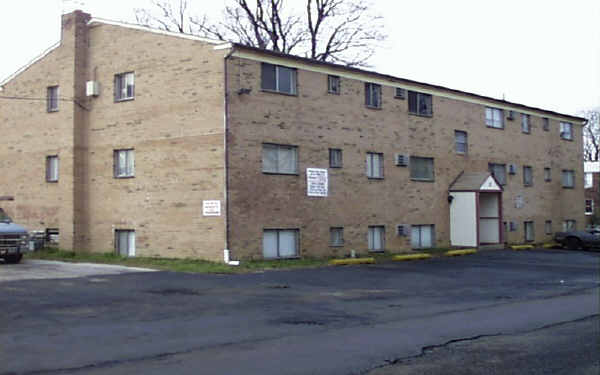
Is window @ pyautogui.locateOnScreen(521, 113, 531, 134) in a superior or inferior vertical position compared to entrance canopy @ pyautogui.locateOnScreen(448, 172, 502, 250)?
superior

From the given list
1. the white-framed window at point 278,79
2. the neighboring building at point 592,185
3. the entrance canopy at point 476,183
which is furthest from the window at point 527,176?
the neighboring building at point 592,185

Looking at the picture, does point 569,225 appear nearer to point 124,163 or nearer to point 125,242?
point 125,242

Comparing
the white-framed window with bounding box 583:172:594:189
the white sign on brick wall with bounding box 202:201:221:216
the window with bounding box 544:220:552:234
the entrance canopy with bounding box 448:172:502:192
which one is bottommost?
the window with bounding box 544:220:552:234

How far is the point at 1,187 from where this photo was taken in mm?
31000

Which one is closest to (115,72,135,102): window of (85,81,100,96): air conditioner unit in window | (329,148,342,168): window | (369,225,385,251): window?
(85,81,100,96): air conditioner unit in window

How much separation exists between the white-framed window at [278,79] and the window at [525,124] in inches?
693

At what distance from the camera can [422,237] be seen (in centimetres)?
3139

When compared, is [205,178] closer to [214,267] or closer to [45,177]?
[214,267]

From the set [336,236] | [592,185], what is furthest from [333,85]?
[592,185]

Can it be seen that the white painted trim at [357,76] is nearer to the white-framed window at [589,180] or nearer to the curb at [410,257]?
the curb at [410,257]

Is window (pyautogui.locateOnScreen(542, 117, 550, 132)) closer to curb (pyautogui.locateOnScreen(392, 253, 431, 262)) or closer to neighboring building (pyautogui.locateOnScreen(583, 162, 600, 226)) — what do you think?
curb (pyautogui.locateOnScreen(392, 253, 431, 262))

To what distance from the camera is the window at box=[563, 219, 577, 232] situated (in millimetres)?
41094

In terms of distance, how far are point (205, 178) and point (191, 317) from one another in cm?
1205

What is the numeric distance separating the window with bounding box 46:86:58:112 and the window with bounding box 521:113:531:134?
2462cm
